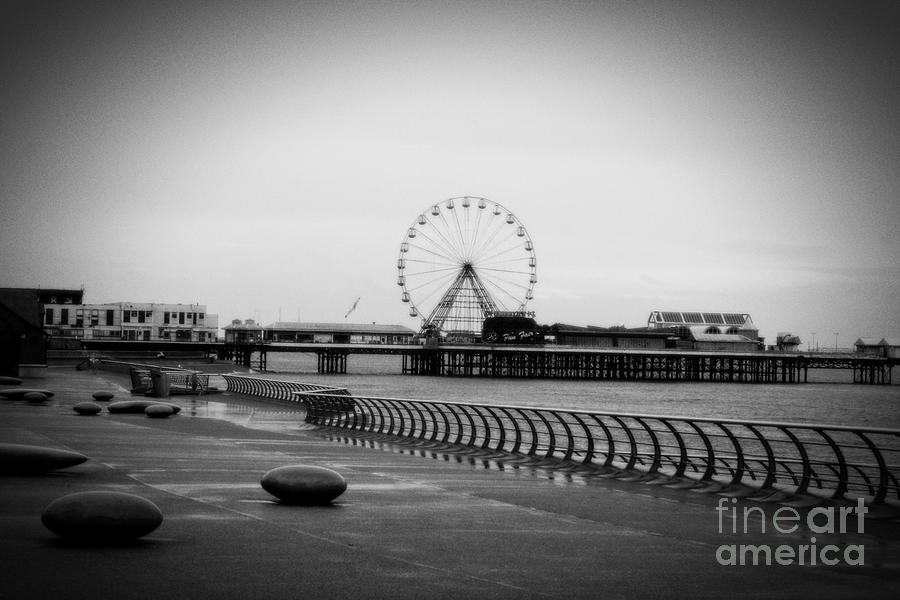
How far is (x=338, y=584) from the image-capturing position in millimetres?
9547

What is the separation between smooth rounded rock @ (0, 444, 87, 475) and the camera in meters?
16.6

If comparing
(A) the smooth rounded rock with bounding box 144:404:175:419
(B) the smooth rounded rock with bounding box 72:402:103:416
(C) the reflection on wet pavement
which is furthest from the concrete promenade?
(A) the smooth rounded rock with bounding box 144:404:175:419

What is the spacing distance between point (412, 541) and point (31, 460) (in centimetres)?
796

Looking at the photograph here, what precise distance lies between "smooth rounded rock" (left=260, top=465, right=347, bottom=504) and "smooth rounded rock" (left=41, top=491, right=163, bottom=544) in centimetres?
403

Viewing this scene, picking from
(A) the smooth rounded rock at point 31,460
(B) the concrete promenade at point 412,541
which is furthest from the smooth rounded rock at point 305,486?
(A) the smooth rounded rock at point 31,460

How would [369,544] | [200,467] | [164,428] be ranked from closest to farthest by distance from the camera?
1. [369,544]
2. [200,467]
3. [164,428]

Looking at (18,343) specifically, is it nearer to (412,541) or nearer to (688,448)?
(688,448)

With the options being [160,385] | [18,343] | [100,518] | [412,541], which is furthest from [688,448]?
[18,343]

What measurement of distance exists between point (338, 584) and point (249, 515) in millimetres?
4502

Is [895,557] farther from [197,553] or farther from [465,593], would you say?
[197,553]

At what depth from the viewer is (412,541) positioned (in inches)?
478

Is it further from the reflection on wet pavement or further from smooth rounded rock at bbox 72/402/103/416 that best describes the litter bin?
smooth rounded rock at bbox 72/402/103/416

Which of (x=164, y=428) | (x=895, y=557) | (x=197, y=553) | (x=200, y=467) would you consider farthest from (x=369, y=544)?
(x=164, y=428)

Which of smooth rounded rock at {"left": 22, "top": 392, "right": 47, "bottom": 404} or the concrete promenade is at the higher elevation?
smooth rounded rock at {"left": 22, "top": 392, "right": 47, "bottom": 404}
